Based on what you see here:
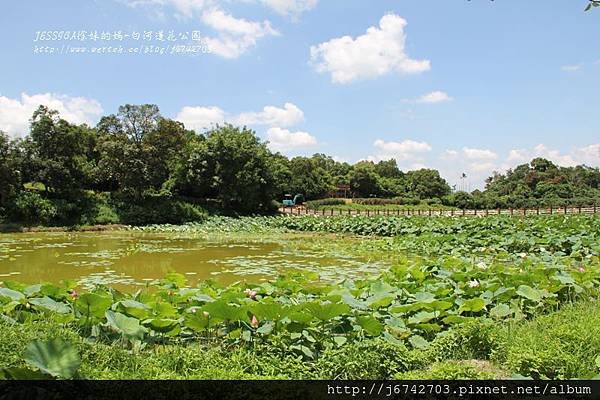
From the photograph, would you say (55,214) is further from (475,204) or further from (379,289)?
(475,204)

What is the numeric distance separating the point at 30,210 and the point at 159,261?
45.8 ft

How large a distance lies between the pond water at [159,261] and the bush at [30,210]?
5370mm

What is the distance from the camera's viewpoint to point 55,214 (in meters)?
22.8

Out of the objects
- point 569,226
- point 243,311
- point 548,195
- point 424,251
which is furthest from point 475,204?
point 243,311

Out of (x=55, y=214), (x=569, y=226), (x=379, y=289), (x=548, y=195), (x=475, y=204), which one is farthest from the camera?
(x=548, y=195)

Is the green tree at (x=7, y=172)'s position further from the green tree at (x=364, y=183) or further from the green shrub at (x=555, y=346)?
the green tree at (x=364, y=183)

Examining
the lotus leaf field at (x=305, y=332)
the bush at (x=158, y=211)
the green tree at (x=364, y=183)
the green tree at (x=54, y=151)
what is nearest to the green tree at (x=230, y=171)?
the bush at (x=158, y=211)

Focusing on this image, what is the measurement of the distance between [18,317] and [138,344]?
121 centimetres

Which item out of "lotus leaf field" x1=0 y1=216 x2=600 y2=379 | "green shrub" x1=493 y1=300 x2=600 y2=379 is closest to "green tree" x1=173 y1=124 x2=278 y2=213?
"lotus leaf field" x1=0 y1=216 x2=600 y2=379

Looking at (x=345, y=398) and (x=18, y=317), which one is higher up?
(x=18, y=317)

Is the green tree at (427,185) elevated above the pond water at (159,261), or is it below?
above

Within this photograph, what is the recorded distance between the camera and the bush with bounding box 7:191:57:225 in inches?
871

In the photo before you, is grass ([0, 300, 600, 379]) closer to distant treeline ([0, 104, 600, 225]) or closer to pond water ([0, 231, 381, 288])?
pond water ([0, 231, 381, 288])

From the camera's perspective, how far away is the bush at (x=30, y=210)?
22125 millimetres
